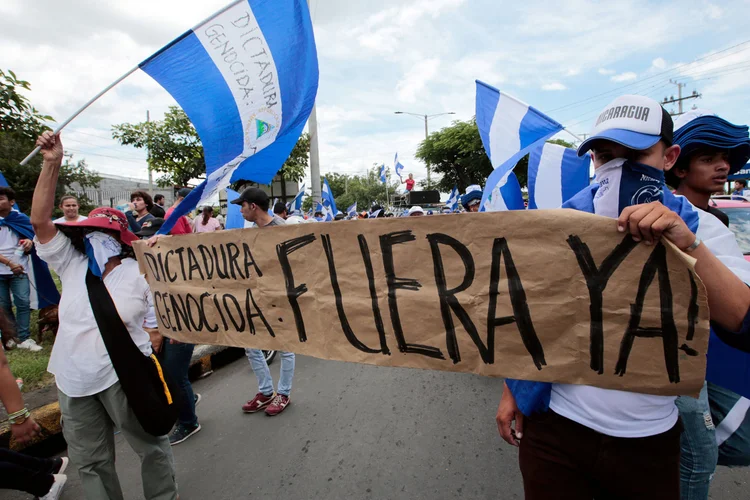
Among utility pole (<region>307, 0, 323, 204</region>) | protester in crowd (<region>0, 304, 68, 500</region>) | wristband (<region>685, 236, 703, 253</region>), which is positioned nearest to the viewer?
wristband (<region>685, 236, 703, 253</region>)

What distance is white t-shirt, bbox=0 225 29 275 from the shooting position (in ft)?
15.8

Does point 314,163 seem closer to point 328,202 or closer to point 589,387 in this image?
point 328,202

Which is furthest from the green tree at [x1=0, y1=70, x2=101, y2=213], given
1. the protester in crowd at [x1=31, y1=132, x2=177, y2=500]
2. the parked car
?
the parked car

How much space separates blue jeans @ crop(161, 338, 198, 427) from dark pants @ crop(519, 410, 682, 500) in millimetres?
2657

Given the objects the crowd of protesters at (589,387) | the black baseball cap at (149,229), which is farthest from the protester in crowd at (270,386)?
the crowd of protesters at (589,387)

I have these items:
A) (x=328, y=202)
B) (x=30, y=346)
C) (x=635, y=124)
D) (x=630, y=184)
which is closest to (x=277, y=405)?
(x=630, y=184)

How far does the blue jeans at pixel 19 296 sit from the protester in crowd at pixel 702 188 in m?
6.80

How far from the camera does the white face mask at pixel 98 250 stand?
7.01 ft

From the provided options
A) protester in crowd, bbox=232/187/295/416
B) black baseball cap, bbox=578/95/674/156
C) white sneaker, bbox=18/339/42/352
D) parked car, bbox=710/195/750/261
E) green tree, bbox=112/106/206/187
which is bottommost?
protester in crowd, bbox=232/187/295/416

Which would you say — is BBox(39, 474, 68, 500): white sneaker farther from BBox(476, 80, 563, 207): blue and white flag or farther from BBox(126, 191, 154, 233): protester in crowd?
BBox(476, 80, 563, 207): blue and white flag

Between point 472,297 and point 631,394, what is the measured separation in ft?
1.79

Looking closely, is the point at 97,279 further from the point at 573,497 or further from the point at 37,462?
the point at 573,497

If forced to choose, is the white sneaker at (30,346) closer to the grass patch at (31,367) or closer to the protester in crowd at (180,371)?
the grass patch at (31,367)

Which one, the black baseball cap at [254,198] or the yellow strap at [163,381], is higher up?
the black baseball cap at [254,198]
